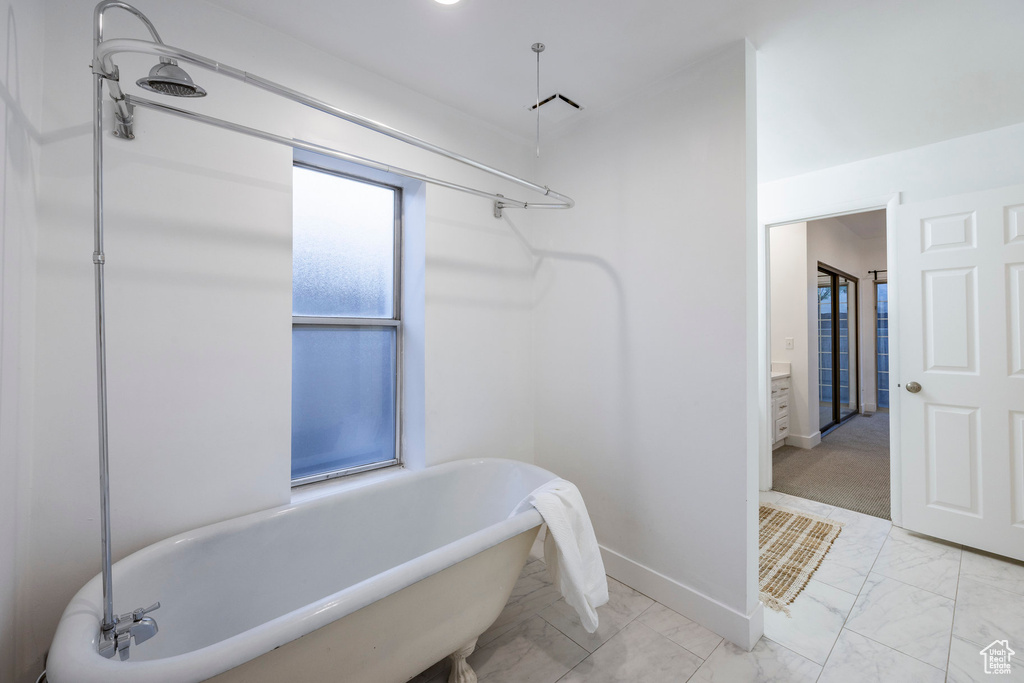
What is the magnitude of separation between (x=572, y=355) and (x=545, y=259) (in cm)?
61

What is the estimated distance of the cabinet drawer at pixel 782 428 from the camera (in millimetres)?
3982

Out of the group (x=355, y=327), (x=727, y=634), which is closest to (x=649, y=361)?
(x=727, y=634)

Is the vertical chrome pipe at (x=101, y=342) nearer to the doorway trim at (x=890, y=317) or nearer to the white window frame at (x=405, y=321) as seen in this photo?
the white window frame at (x=405, y=321)

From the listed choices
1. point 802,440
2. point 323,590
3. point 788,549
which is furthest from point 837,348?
point 323,590

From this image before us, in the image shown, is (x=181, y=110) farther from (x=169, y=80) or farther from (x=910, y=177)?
(x=910, y=177)

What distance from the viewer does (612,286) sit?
6.93 feet

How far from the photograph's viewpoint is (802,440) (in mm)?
4152

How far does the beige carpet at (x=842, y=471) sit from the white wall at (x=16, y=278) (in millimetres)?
4018

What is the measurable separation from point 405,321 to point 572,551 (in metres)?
1.36

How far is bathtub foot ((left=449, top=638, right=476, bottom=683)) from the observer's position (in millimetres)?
1388

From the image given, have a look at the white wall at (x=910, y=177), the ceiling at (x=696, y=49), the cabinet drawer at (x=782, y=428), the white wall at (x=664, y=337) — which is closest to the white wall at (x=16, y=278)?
the ceiling at (x=696, y=49)

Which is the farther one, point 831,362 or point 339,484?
point 831,362

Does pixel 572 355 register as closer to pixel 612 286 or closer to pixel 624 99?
pixel 612 286

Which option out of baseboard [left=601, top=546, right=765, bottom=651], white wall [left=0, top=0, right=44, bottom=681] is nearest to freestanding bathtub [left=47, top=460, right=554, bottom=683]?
white wall [left=0, top=0, right=44, bottom=681]
